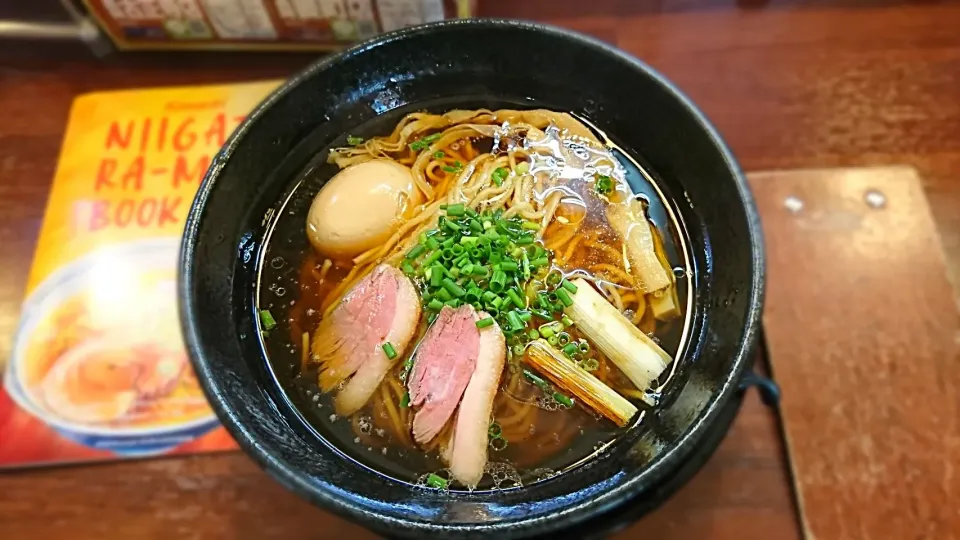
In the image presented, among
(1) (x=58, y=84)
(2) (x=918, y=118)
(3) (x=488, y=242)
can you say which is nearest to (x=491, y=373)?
(3) (x=488, y=242)

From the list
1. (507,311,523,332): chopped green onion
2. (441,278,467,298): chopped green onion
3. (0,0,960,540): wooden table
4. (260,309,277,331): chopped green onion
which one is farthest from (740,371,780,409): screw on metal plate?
(260,309,277,331): chopped green onion

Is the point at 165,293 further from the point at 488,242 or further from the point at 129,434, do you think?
the point at 488,242

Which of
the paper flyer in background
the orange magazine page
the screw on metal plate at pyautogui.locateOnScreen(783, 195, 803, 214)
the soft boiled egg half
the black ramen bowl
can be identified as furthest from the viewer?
the paper flyer in background

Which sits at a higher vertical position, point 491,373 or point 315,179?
point 315,179

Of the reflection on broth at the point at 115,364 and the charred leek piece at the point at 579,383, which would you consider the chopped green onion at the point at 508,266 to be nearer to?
the charred leek piece at the point at 579,383

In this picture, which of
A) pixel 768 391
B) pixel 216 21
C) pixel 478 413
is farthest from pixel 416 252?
pixel 216 21

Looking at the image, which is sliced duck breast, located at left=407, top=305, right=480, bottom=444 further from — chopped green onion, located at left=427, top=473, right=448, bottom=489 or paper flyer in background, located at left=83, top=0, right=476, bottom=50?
paper flyer in background, located at left=83, top=0, right=476, bottom=50

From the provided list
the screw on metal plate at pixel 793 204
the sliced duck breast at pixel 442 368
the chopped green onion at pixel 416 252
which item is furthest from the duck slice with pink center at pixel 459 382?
the screw on metal plate at pixel 793 204
